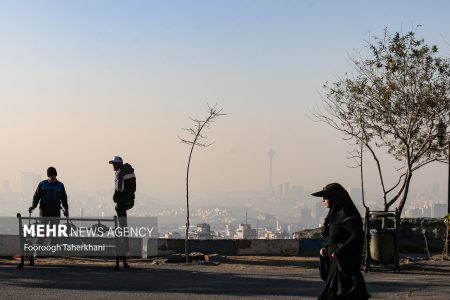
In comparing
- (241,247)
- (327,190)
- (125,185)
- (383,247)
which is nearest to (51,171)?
(125,185)

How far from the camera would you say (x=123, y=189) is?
736 inches

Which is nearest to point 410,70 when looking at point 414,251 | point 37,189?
point 414,251

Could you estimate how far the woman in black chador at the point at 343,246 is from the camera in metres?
11.0

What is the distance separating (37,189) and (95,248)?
2039 mm

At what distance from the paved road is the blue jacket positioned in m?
1.22

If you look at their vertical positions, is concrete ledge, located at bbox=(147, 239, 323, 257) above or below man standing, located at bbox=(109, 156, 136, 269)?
below

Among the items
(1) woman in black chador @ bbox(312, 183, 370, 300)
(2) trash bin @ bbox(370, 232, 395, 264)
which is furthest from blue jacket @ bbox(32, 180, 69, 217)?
(1) woman in black chador @ bbox(312, 183, 370, 300)

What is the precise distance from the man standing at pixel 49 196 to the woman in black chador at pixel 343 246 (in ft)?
31.3

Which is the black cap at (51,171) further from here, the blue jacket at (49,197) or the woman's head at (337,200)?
the woman's head at (337,200)

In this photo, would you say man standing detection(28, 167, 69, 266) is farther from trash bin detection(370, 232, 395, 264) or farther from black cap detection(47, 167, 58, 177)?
trash bin detection(370, 232, 395, 264)

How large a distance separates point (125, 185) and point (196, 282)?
3499mm

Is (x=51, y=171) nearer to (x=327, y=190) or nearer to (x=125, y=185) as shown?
(x=125, y=185)

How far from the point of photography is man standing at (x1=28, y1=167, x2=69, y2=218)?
1941cm

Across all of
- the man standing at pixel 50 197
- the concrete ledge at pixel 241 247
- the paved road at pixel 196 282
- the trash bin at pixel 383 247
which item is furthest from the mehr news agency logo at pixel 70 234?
the trash bin at pixel 383 247
